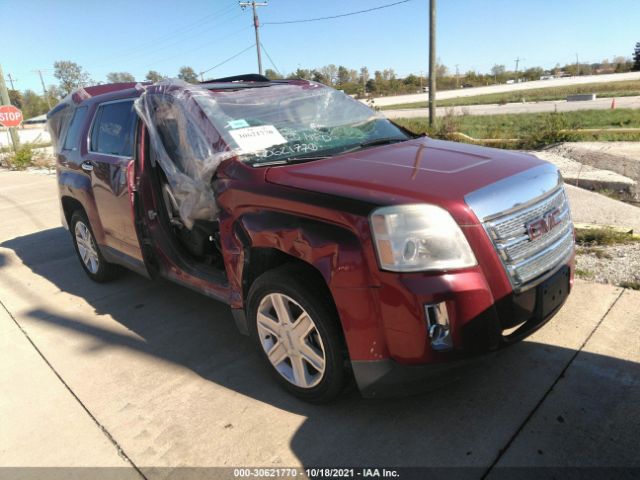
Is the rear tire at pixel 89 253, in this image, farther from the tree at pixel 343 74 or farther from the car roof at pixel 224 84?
the tree at pixel 343 74

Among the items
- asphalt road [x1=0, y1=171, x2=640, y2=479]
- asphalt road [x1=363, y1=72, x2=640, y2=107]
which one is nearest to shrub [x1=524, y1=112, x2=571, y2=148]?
asphalt road [x1=0, y1=171, x2=640, y2=479]

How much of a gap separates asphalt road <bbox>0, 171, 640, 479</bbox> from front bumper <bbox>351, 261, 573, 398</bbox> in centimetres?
24

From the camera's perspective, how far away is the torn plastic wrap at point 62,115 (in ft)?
17.0

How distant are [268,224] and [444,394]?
1428mm

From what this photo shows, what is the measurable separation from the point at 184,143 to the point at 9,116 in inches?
798

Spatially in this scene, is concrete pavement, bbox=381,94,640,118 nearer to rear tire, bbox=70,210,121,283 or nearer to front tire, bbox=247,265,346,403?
rear tire, bbox=70,210,121,283

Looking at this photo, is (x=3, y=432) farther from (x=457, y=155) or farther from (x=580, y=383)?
(x=580, y=383)

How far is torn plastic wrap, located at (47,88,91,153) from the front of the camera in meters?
5.20

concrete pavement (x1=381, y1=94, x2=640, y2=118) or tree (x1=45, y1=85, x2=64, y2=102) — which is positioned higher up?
tree (x1=45, y1=85, x2=64, y2=102)

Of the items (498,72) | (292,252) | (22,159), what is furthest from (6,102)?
(498,72)

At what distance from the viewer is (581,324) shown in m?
3.36

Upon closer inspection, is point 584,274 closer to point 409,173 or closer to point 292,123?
point 409,173

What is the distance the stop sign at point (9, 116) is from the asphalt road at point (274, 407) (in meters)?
18.9

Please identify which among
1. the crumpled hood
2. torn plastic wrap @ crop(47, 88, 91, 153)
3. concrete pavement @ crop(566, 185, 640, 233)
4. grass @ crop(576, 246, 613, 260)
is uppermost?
torn plastic wrap @ crop(47, 88, 91, 153)
